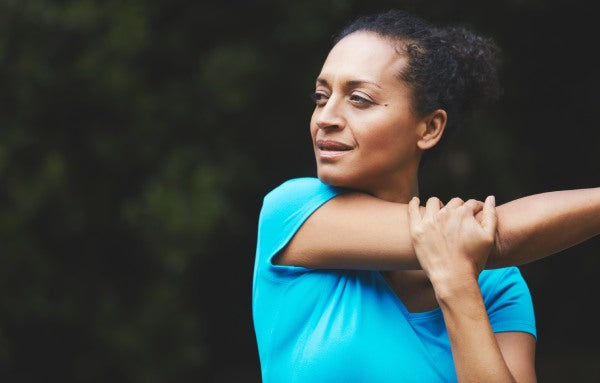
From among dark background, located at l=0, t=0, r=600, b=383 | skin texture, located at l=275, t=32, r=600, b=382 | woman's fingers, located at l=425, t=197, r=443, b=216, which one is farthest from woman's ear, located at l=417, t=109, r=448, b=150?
dark background, located at l=0, t=0, r=600, b=383

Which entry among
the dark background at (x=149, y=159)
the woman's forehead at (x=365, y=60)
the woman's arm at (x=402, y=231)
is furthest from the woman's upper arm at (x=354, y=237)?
the dark background at (x=149, y=159)

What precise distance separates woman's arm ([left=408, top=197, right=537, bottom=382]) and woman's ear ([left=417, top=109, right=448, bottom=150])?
309mm

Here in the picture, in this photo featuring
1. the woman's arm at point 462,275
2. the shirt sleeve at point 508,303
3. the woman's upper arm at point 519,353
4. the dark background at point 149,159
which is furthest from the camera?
the dark background at point 149,159

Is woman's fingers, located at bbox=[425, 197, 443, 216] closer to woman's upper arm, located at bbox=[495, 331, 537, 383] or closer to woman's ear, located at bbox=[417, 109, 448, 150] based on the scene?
woman's ear, located at bbox=[417, 109, 448, 150]

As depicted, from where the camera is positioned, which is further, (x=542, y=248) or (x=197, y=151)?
(x=197, y=151)

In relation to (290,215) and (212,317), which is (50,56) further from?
(290,215)

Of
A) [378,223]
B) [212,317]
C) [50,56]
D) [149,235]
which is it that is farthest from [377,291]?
[212,317]

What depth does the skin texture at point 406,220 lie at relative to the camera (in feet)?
6.03

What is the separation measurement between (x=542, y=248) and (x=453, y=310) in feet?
0.79

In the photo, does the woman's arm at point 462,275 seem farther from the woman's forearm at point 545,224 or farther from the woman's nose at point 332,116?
the woman's nose at point 332,116

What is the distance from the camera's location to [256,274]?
212 cm

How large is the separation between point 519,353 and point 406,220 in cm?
42

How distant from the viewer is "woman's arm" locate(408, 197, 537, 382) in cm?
180

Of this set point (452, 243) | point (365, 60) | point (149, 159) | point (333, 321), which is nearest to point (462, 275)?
point (452, 243)
